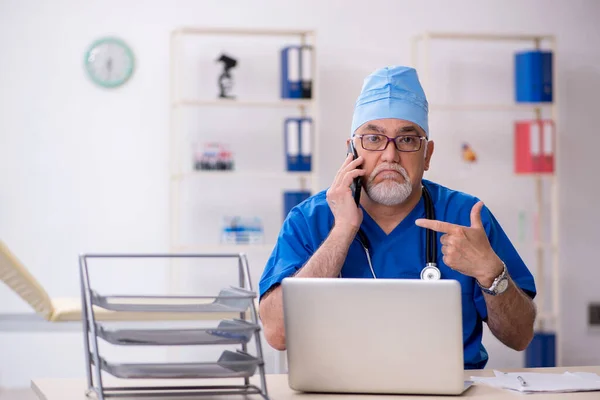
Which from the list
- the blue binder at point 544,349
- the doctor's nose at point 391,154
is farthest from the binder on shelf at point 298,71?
the doctor's nose at point 391,154

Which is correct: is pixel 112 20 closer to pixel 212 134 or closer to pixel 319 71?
pixel 212 134

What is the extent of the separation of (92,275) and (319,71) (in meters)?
1.75

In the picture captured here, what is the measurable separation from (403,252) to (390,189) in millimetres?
156

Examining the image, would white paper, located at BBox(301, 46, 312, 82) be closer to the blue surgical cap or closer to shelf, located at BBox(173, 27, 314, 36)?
shelf, located at BBox(173, 27, 314, 36)

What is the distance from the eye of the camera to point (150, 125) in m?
4.77

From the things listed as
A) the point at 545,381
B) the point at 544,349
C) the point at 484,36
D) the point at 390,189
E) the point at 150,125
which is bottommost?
the point at 544,349

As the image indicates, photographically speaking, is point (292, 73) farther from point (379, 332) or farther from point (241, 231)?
point (379, 332)

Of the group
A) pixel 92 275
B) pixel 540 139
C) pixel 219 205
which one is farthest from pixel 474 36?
pixel 92 275

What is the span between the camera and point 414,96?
211cm

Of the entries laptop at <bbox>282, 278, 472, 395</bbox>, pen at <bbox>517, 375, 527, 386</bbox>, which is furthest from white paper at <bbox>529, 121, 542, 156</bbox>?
laptop at <bbox>282, 278, 472, 395</bbox>

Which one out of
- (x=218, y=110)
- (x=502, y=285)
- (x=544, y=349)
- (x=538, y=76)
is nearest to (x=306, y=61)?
(x=218, y=110)

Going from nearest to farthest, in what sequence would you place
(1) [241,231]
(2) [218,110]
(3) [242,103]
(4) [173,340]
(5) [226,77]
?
(4) [173,340]
(3) [242,103]
(1) [241,231]
(5) [226,77]
(2) [218,110]

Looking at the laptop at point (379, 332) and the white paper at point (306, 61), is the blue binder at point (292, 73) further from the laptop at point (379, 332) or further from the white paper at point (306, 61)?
the laptop at point (379, 332)

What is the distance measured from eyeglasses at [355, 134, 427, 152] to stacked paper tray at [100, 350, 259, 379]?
0.85 m
